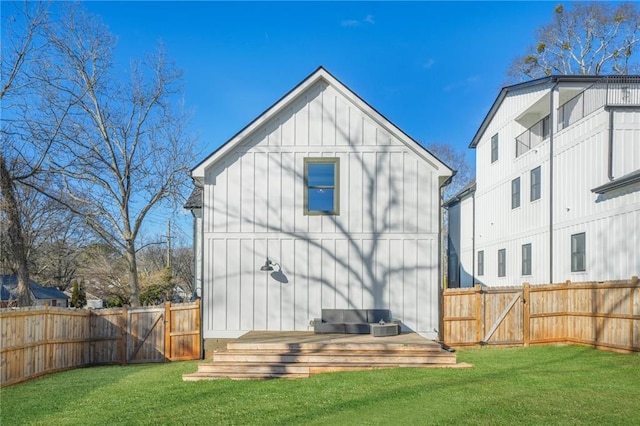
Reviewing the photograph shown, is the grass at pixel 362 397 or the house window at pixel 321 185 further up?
the house window at pixel 321 185

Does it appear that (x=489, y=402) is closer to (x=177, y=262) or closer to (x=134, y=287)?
(x=134, y=287)

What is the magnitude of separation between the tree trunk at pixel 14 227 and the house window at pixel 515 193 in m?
18.5

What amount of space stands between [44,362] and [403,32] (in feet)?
53.8

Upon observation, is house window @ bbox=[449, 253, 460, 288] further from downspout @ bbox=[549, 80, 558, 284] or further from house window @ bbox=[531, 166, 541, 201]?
downspout @ bbox=[549, 80, 558, 284]

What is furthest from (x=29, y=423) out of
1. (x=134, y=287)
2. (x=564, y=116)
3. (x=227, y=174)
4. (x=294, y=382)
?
(x=564, y=116)

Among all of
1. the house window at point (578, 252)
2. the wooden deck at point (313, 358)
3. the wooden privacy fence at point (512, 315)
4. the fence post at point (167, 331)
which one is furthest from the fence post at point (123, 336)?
the house window at point (578, 252)

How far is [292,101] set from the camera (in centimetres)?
1149

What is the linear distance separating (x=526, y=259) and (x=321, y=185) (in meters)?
10.2

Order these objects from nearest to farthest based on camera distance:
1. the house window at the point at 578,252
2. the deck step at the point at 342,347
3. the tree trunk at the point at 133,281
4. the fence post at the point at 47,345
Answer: the deck step at the point at 342,347, the fence post at the point at 47,345, the house window at the point at 578,252, the tree trunk at the point at 133,281

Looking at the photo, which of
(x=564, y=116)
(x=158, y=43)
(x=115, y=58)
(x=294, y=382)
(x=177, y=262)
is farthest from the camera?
(x=177, y=262)

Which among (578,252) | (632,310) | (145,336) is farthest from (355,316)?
(578,252)

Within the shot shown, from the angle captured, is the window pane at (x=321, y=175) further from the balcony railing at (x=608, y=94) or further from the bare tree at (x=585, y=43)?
the bare tree at (x=585, y=43)

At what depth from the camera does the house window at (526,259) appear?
1720 centimetres

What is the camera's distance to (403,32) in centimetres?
1822
